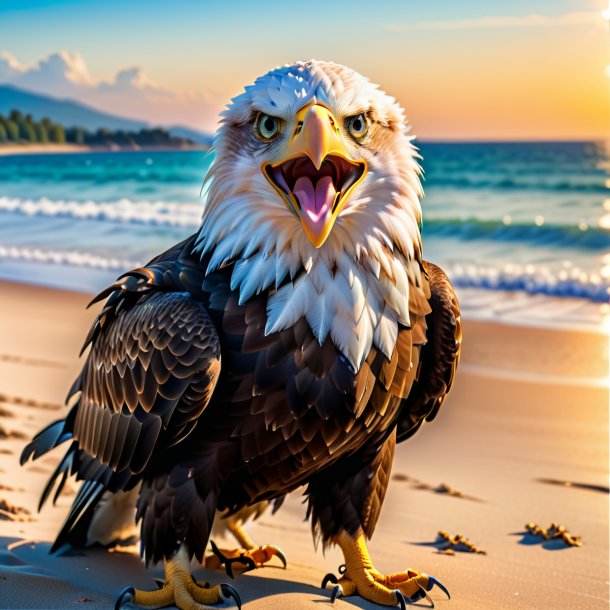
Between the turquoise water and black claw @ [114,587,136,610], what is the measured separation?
4.67 feet

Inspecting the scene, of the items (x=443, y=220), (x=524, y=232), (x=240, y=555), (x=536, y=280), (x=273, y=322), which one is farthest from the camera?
(x=443, y=220)

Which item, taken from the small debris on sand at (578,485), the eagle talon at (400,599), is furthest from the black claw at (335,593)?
the small debris on sand at (578,485)

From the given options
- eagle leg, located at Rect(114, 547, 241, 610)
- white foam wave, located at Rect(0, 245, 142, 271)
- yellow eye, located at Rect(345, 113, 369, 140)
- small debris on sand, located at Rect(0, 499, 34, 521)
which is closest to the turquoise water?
white foam wave, located at Rect(0, 245, 142, 271)

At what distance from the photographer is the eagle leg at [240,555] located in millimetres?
3547

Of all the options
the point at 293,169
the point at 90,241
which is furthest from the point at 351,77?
the point at 90,241

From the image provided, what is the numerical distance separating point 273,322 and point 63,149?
→ 86.7 ft

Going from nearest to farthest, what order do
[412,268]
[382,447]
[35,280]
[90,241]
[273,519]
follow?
1. [412,268]
2. [382,447]
3. [273,519]
4. [35,280]
5. [90,241]

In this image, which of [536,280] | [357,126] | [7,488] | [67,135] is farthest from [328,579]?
[67,135]

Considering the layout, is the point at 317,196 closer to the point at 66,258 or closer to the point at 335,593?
the point at 335,593

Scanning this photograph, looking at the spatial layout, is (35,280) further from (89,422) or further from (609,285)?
(89,422)

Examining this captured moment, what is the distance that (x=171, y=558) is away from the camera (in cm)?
310

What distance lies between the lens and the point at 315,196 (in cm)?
279

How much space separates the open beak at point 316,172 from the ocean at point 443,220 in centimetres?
47

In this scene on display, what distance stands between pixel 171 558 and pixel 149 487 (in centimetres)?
24
